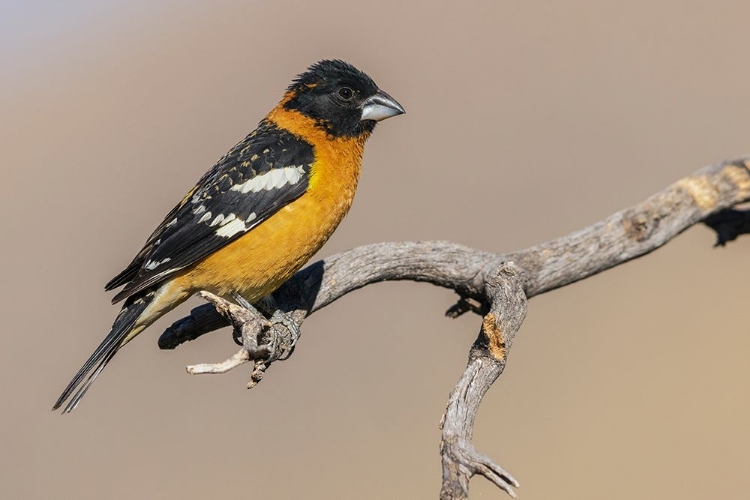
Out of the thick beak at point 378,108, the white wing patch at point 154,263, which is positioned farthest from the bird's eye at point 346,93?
the white wing patch at point 154,263

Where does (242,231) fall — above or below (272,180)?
below

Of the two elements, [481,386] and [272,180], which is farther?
[272,180]

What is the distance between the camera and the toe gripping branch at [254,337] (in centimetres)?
479

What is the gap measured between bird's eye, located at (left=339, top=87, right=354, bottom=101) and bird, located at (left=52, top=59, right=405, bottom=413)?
354mm

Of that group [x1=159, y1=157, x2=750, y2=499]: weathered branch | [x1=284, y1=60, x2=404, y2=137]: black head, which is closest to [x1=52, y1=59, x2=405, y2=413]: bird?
[x1=284, y1=60, x2=404, y2=137]: black head

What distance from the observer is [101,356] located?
6.17 metres

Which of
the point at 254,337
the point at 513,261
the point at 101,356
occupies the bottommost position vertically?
the point at 101,356

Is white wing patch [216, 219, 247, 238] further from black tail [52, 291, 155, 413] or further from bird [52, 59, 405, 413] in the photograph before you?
black tail [52, 291, 155, 413]

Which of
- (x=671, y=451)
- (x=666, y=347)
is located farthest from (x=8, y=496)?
(x=666, y=347)

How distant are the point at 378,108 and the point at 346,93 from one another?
0.29 metres

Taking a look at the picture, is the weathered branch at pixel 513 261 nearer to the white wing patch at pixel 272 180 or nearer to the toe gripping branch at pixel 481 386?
the toe gripping branch at pixel 481 386

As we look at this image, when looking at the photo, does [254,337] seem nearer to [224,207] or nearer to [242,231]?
[242,231]

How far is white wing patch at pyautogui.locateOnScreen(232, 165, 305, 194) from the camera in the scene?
21.5 ft

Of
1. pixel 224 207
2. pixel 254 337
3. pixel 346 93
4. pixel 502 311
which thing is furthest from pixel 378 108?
pixel 254 337
